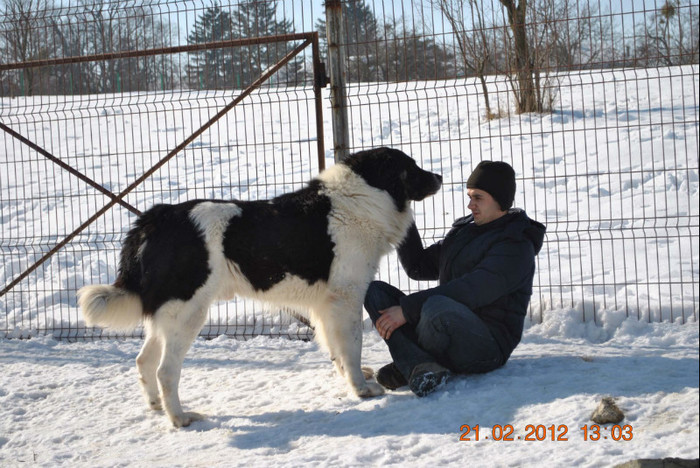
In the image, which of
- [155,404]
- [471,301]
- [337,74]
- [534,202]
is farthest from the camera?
[534,202]

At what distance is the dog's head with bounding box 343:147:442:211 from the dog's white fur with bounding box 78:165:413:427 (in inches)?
2.2

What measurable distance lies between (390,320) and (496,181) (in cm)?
109

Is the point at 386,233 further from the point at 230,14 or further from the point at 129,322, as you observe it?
the point at 230,14

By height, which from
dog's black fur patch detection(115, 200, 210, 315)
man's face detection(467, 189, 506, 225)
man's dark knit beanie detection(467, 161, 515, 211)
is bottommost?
dog's black fur patch detection(115, 200, 210, 315)

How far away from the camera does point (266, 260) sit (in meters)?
4.19

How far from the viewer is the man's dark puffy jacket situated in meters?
3.95

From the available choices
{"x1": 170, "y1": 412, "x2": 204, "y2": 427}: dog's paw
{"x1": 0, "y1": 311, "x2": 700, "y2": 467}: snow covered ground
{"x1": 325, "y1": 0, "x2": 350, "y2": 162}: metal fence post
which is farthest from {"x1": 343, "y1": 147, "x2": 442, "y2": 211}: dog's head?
{"x1": 170, "y1": 412, "x2": 204, "y2": 427}: dog's paw

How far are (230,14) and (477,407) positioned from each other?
424 cm

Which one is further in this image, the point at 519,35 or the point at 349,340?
the point at 519,35

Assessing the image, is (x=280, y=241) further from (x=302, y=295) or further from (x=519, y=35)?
(x=519, y=35)

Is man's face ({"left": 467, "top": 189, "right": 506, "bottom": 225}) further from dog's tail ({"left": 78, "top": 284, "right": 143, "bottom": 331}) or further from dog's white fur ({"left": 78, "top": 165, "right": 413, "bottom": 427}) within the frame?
dog's tail ({"left": 78, "top": 284, "right": 143, "bottom": 331})

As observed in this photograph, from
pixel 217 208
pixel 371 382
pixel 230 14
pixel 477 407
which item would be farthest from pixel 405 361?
pixel 230 14

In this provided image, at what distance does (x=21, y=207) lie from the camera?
11.0 metres

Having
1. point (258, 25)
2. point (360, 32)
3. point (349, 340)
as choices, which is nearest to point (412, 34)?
point (360, 32)
